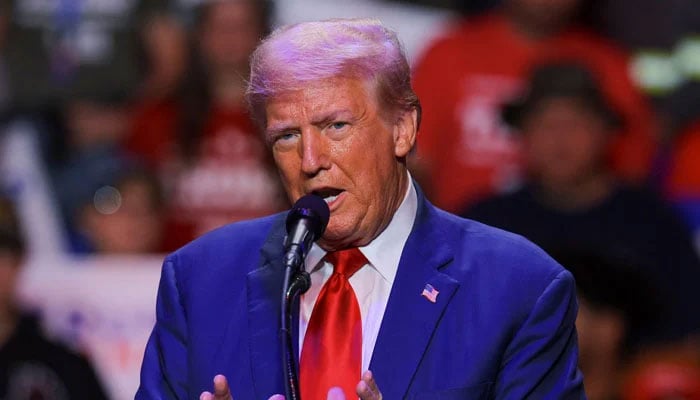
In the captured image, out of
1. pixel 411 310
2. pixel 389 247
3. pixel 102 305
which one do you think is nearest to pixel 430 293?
pixel 411 310

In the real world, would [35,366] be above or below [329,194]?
below

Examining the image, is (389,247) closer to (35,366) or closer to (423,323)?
(423,323)

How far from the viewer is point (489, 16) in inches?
230

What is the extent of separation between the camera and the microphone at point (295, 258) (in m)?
2.46

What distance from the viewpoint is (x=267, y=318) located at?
2785 mm

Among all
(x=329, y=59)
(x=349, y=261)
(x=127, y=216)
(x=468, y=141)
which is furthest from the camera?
(x=127, y=216)

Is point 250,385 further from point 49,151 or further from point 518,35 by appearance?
point 49,151

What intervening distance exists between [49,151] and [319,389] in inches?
162

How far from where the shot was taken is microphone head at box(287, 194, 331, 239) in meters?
2.58

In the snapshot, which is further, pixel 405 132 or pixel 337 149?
pixel 405 132

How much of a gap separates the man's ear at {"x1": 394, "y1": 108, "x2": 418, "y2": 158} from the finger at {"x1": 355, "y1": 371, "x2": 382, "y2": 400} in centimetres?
57

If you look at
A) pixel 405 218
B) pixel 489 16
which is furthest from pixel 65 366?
pixel 405 218

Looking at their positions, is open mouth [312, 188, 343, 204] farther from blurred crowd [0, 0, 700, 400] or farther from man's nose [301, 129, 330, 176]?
blurred crowd [0, 0, 700, 400]

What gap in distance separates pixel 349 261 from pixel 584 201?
2.53 metres
